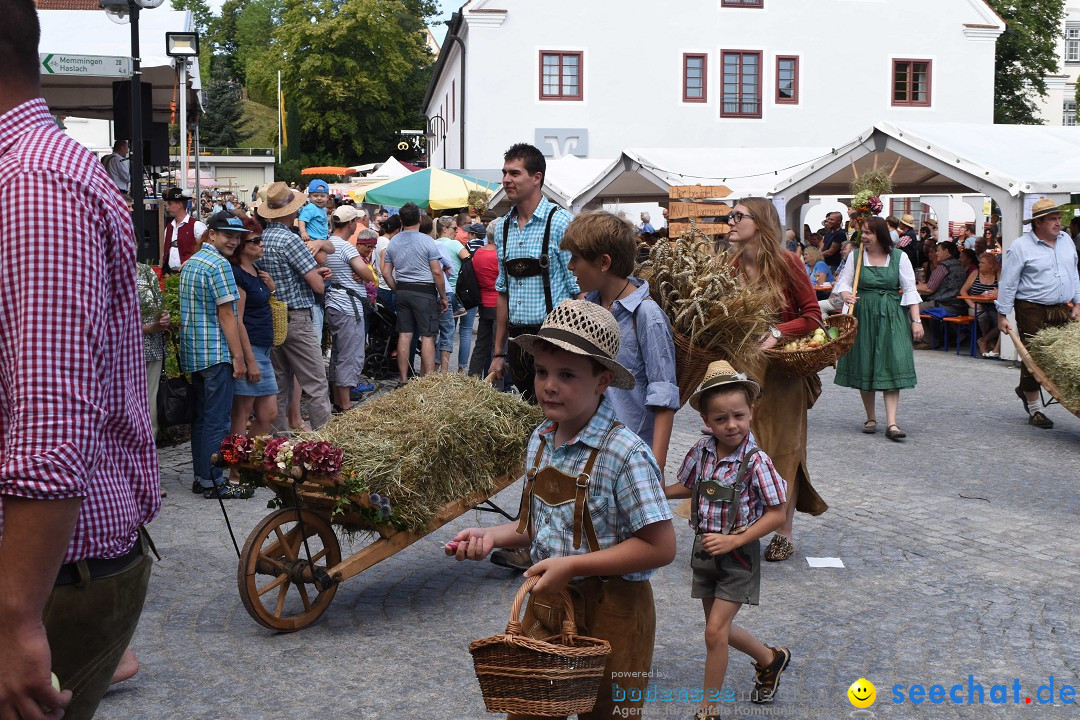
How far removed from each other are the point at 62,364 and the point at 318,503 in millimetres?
3721

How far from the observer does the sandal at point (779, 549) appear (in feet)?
21.9

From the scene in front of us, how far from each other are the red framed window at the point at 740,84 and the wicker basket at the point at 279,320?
31928 mm

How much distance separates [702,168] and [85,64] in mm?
13287

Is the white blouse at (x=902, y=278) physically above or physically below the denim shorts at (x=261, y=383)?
above

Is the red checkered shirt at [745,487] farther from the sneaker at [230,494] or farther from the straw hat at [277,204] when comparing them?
the straw hat at [277,204]

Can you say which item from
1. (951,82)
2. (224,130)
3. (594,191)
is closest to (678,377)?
(594,191)

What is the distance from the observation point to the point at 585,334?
311 cm

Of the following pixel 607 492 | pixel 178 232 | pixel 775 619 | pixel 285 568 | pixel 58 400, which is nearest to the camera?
pixel 58 400

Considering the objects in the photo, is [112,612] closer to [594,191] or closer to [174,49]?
[174,49]

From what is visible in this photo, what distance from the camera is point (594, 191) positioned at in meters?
23.7

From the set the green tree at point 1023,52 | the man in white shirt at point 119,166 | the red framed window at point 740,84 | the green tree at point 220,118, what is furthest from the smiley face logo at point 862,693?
the green tree at point 220,118

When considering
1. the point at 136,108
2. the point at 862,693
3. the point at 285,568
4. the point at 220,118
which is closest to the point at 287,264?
the point at 136,108

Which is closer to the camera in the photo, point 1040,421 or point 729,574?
point 729,574

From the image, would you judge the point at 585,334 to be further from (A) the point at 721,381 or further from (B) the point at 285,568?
(B) the point at 285,568
